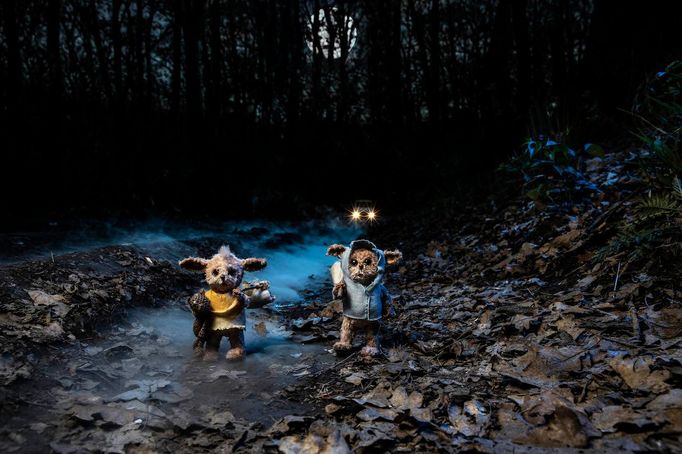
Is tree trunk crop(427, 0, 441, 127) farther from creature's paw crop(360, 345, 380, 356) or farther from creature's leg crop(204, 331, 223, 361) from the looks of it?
creature's leg crop(204, 331, 223, 361)

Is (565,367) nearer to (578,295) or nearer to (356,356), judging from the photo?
(578,295)

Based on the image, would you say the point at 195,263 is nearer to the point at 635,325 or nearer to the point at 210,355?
the point at 210,355

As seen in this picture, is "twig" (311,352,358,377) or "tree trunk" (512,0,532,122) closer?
"twig" (311,352,358,377)

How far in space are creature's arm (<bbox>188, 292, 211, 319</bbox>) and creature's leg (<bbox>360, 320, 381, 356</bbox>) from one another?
1.31 meters

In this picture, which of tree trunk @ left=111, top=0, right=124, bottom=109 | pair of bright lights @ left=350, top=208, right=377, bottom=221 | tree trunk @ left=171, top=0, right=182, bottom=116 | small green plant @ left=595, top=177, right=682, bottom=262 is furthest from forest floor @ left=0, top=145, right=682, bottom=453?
tree trunk @ left=171, top=0, right=182, bottom=116

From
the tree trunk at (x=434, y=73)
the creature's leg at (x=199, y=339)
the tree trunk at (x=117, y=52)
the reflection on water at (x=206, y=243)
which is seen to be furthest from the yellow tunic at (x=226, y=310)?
the tree trunk at (x=434, y=73)

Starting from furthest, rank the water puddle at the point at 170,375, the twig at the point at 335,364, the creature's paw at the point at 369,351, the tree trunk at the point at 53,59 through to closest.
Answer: the tree trunk at the point at 53,59
the creature's paw at the point at 369,351
the twig at the point at 335,364
the water puddle at the point at 170,375

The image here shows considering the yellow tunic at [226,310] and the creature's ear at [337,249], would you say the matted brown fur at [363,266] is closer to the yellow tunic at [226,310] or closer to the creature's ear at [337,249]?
the creature's ear at [337,249]

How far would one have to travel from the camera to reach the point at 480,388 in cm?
263

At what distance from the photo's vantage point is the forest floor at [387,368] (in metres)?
2.12

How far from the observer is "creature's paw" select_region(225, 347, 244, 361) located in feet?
11.4

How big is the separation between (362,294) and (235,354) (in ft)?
3.76

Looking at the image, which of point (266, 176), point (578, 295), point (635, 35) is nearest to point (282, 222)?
point (266, 176)

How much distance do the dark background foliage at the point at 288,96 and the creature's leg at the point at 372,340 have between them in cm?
619
